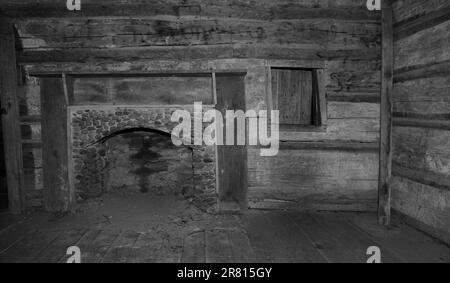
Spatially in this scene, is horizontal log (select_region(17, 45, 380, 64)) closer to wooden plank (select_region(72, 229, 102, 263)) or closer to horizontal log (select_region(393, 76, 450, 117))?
horizontal log (select_region(393, 76, 450, 117))

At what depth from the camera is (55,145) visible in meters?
4.66

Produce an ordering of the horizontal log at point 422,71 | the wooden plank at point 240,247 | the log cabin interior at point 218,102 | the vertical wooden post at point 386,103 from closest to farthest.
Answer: the wooden plank at point 240,247 < the horizontal log at point 422,71 < the vertical wooden post at point 386,103 < the log cabin interior at point 218,102

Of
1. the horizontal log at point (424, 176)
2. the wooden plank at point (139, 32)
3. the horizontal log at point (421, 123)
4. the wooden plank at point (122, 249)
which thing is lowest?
the wooden plank at point (122, 249)

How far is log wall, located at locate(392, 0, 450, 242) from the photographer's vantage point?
3.51 m

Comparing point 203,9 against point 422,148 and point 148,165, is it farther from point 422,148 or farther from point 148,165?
point 422,148

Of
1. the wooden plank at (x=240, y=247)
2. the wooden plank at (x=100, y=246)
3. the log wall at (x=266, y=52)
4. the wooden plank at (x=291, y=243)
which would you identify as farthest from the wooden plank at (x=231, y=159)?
the wooden plank at (x=100, y=246)

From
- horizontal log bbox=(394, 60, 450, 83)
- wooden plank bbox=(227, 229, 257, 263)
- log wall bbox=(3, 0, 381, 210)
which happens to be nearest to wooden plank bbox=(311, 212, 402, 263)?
log wall bbox=(3, 0, 381, 210)

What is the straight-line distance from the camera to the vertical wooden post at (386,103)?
4.23 meters

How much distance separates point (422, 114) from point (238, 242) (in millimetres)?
3177

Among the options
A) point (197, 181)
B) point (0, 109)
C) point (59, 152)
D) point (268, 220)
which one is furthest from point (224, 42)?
point (0, 109)

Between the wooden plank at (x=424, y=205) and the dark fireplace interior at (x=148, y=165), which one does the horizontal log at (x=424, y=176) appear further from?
the dark fireplace interior at (x=148, y=165)

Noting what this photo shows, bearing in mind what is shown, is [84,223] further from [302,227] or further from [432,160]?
[432,160]

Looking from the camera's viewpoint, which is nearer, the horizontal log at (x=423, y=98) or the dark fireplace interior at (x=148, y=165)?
the horizontal log at (x=423, y=98)

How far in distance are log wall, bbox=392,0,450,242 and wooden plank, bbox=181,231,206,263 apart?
3.16m
